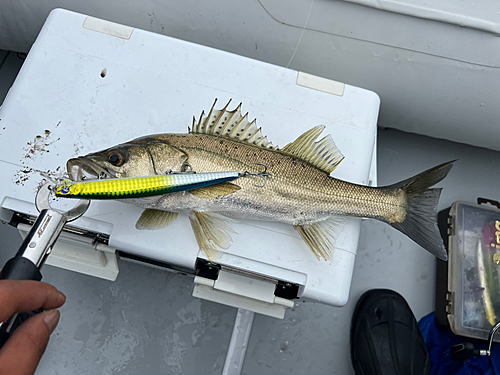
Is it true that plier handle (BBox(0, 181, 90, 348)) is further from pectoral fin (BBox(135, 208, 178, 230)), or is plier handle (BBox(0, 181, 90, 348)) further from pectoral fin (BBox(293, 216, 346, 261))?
pectoral fin (BBox(293, 216, 346, 261))

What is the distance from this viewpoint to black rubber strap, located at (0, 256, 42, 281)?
2.34 feet

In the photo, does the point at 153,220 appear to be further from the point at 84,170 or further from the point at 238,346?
the point at 238,346

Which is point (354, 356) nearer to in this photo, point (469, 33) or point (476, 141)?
point (476, 141)

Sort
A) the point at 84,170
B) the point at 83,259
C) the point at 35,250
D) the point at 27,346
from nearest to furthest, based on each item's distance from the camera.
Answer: the point at 27,346 < the point at 35,250 < the point at 84,170 < the point at 83,259

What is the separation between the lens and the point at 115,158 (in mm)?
956

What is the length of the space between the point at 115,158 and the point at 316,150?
0.66 metres

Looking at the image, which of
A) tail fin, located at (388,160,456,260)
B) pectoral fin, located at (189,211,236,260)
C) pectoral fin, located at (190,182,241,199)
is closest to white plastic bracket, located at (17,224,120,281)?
pectoral fin, located at (189,211,236,260)

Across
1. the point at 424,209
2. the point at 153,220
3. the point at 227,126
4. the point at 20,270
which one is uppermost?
the point at 227,126

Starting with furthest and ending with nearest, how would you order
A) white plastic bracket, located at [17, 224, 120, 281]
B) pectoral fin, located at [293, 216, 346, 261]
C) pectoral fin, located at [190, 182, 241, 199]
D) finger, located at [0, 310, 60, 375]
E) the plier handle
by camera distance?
white plastic bracket, located at [17, 224, 120, 281]
pectoral fin, located at [293, 216, 346, 261]
pectoral fin, located at [190, 182, 241, 199]
the plier handle
finger, located at [0, 310, 60, 375]

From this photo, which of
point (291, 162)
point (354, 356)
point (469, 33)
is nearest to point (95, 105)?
point (291, 162)

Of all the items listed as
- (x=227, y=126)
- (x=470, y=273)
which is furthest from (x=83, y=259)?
(x=470, y=273)

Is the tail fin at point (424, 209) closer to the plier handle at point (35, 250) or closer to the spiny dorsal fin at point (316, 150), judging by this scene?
the spiny dorsal fin at point (316, 150)

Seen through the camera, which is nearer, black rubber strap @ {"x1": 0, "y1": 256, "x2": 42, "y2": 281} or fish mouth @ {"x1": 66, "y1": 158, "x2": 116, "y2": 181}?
black rubber strap @ {"x1": 0, "y1": 256, "x2": 42, "y2": 281}

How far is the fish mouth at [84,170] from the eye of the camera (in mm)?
904
